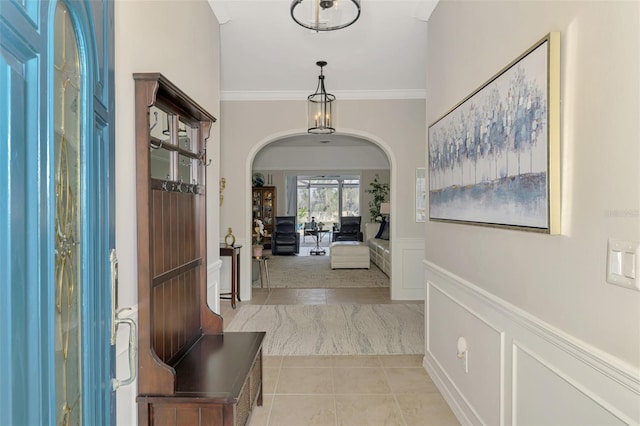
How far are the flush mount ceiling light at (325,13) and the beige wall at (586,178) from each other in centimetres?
85

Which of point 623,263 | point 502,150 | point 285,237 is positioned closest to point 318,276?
point 285,237

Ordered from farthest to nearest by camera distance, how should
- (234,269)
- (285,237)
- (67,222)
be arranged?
1. (285,237)
2. (234,269)
3. (67,222)

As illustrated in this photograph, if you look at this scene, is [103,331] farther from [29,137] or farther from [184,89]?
[184,89]

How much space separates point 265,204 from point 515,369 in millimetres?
9856

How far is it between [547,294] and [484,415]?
0.95 metres

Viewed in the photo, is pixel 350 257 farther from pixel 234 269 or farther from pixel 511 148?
pixel 511 148

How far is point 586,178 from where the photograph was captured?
49.5 inches

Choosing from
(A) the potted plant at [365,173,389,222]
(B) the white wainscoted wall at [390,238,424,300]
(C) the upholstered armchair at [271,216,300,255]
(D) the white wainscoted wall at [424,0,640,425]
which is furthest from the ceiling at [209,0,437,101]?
(A) the potted plant at [365,173,389,222]

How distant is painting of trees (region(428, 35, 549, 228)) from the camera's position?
1479mm

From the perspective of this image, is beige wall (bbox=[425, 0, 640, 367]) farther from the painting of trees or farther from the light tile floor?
the light tile floor

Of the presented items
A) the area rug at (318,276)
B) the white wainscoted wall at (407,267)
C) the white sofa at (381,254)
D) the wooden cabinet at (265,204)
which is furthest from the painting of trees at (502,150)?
the wooden cabinet at (265,204)

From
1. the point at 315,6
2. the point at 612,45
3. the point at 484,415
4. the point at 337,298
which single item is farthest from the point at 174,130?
the point at 337,298

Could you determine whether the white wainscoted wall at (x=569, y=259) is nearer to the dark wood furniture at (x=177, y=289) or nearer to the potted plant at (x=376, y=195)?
the dark wood furniture at (x=177, y=289)

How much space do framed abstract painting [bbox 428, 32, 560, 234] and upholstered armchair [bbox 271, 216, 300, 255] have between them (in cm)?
802
